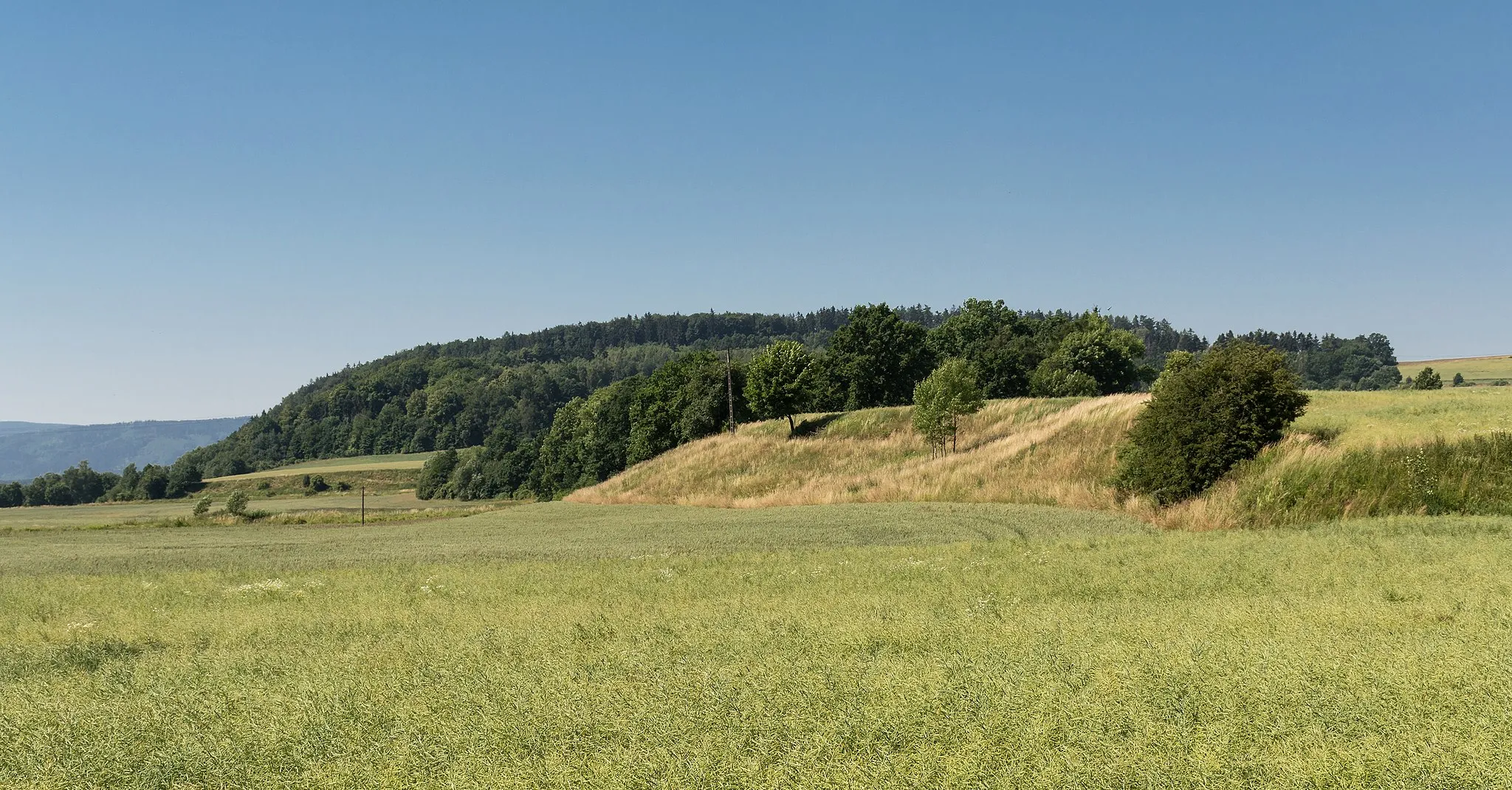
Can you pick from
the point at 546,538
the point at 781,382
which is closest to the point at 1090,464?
the point at 546,538

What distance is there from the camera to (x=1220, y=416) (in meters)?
29.4

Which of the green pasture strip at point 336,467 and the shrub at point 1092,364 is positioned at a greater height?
the shrub at point 1092,364

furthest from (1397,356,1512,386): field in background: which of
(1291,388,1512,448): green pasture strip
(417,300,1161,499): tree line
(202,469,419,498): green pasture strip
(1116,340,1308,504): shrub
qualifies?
(202,469,419,498): green pasture strip

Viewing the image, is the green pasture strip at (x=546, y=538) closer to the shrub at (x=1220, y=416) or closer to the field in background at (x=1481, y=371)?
the shrub at (x=1220, y=416)

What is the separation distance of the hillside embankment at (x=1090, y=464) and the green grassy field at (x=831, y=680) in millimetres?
9030

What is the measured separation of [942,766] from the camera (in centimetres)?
506

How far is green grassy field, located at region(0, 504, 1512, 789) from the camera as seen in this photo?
5.14m

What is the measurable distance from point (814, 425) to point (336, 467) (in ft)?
412

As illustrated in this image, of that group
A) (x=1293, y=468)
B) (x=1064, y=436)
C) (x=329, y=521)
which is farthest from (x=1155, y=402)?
(x=329, y=521)

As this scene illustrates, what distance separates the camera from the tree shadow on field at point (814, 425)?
81.9m

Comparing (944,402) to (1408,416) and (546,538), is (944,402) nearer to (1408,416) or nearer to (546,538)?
(1408,416)

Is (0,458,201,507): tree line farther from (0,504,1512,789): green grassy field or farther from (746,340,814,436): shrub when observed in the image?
(0,504,1512,789): green grassy field

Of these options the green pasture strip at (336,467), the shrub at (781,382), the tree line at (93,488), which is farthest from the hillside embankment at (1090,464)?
the green pasture strip at (336,467)

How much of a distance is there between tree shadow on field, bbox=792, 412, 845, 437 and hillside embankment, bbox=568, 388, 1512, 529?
204mm
